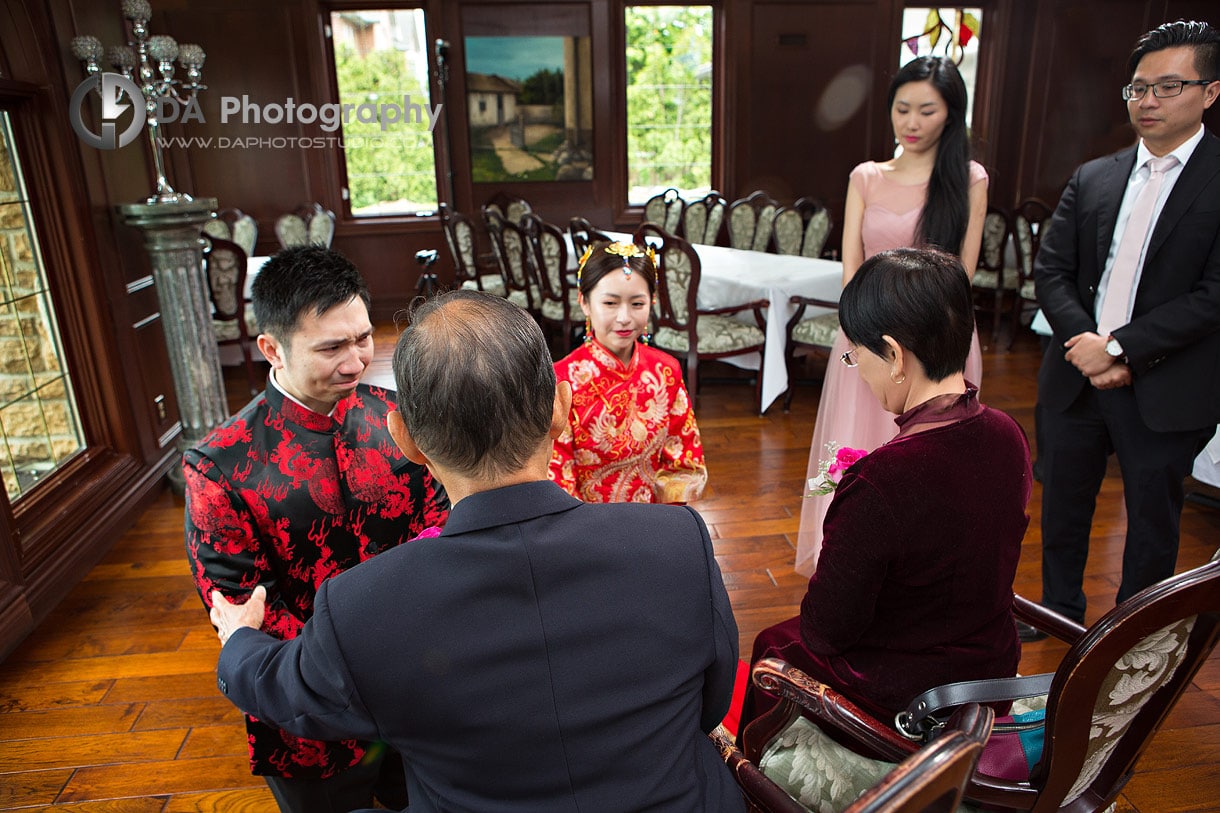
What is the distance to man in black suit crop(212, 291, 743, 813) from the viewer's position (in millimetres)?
767

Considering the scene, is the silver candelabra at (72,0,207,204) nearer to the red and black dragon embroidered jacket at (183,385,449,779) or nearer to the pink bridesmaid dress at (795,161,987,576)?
the red and black dragon embroidered jacket at (183,385,449,779)

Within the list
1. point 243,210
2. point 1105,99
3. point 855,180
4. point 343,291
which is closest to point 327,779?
point 343,291

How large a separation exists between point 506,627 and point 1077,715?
740mm

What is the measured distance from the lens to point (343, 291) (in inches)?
52.3

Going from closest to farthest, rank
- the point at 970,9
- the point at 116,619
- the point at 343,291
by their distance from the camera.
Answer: the point at 343,291 → the point at 116,619 → the point at 970,9

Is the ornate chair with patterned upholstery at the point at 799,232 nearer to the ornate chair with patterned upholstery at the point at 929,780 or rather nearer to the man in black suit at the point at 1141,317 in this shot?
the man in black suit at the point at 1141,317

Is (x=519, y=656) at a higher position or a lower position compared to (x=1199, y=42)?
lower

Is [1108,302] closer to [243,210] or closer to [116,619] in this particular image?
[116,619]

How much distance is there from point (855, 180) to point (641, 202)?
5093mm

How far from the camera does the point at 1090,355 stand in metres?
2.01

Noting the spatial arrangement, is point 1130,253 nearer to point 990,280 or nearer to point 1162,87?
point 1162,87

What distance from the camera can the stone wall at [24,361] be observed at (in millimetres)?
2842

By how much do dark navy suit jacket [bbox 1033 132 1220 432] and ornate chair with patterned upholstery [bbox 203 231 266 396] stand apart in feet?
12.6

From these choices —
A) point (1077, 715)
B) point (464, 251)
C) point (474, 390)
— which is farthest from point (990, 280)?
point (474, 390)
